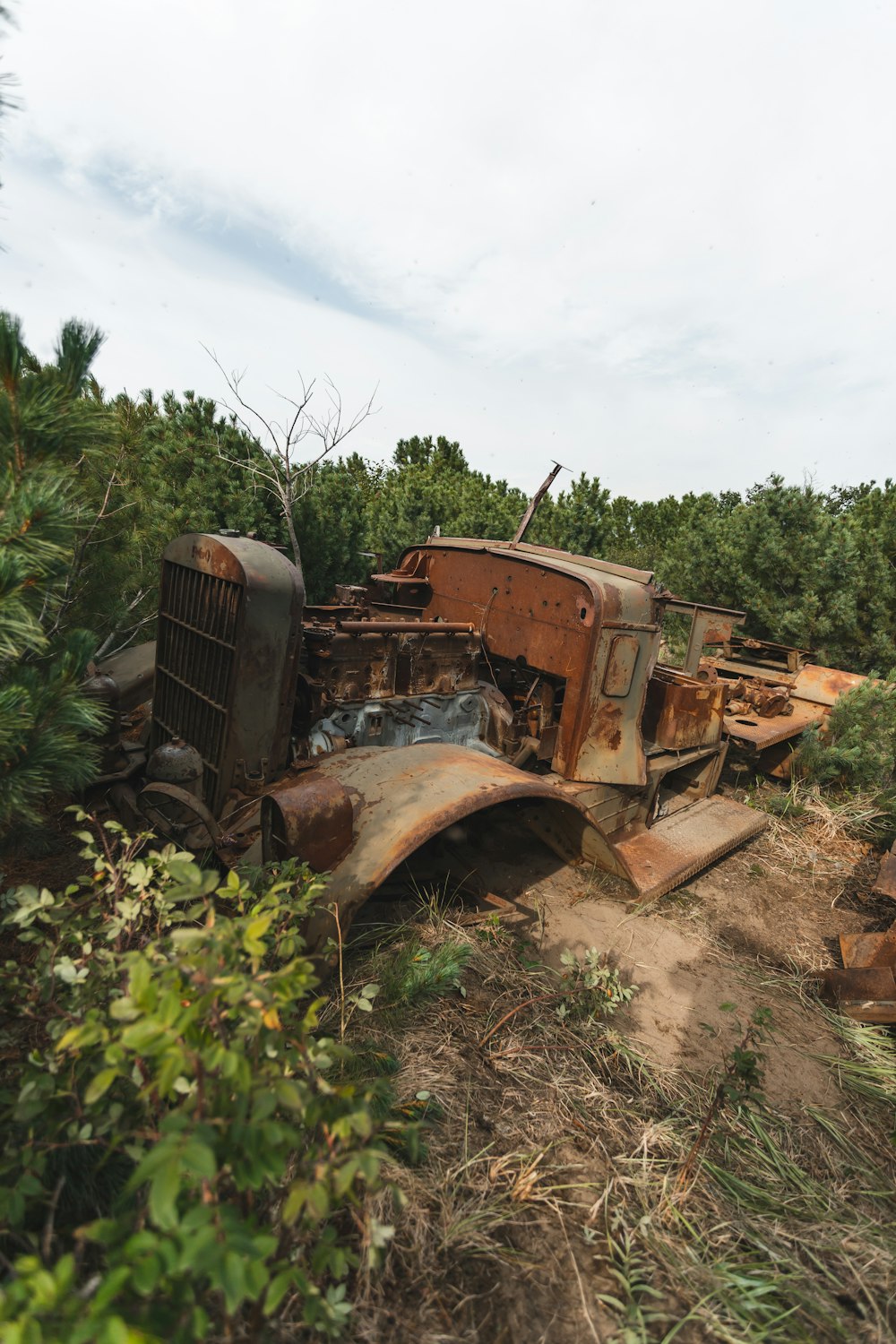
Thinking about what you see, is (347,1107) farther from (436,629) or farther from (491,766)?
(436,629)

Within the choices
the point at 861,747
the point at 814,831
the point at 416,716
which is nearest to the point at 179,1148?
the point at 416,716

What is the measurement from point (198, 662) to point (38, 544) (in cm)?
193

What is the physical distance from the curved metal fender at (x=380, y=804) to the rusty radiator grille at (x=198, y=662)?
53cm

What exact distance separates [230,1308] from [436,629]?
3.33m

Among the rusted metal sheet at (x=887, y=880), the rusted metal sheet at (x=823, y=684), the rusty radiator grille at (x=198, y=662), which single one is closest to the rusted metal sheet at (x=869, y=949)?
the rusted metal sheet at (x=887, y=880)

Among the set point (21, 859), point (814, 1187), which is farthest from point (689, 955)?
point (21, 859)

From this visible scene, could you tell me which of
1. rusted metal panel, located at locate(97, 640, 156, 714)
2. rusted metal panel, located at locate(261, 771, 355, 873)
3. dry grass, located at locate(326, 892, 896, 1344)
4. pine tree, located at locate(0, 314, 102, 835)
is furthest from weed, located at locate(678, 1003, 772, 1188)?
rusted metal panel, located at locate(97, 640, 156, 714)

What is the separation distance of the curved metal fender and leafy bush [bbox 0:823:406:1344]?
2.47 ft

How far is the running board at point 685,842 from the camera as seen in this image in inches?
163

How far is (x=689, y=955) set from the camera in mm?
3684

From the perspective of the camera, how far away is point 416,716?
4098 millimetres

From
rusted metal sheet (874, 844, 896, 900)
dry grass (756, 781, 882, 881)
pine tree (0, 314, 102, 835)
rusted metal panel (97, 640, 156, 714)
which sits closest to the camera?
pine tree (0, 314, 102, 835)

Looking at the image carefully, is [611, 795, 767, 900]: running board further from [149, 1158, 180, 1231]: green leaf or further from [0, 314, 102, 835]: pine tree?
[149, 1158, 180, 1231]: green leaf

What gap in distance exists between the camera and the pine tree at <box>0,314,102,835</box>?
1.53 meters
